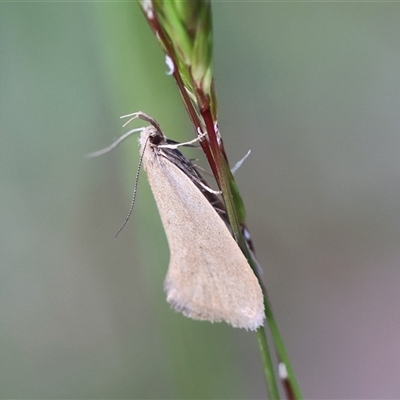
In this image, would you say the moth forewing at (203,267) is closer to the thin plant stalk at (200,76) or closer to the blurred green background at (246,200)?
the thin plant stalk at (200,76)

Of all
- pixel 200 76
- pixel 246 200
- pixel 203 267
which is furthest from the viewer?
pixel 246 200

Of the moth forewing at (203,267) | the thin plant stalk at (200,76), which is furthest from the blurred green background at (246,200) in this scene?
the thin plant stalk at (200,76)

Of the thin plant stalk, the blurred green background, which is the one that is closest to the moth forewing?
the thin plant stalk

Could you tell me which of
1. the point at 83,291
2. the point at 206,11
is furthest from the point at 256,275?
the point at 83,291

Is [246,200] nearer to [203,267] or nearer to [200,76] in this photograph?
[203,267]

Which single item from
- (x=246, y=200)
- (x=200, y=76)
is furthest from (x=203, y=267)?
(x=246, y=200)
